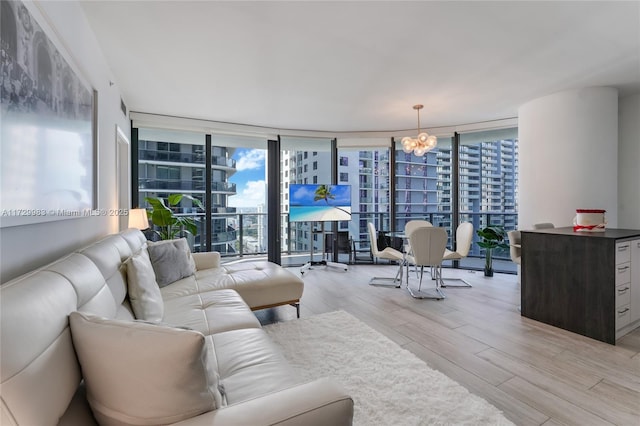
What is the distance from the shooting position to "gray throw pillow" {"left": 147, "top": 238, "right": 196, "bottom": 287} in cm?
254

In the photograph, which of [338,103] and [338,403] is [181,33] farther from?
[338,403]

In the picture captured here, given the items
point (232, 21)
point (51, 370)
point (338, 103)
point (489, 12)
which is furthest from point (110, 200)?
point (489, 12)

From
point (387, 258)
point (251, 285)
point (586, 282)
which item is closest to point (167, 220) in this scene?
point (251, 285)

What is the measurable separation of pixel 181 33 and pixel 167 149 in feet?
9.14

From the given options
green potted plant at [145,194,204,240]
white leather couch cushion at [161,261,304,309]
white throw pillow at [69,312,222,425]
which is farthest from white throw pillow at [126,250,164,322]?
green potted plant at [145,194,204,240]

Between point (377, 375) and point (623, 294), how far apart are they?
2.25 meters

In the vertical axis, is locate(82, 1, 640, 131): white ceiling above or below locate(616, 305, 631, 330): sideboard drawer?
above

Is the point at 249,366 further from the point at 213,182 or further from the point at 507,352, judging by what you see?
the point at 213,182

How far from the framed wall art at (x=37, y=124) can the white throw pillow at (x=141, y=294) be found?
0.47 meters

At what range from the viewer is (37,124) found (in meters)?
1.30

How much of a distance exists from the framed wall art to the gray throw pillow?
31.4 inches

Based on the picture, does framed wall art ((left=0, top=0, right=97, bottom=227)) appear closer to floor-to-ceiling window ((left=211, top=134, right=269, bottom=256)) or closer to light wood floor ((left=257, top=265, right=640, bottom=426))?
light wood floor ((left=257, top=265, right=640, bottom=426))

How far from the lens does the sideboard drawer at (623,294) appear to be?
2338 mm

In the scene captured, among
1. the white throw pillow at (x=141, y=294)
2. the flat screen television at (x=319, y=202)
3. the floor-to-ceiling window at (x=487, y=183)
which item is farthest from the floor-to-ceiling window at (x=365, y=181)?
the white throw pillow at (x=141, y=294)
